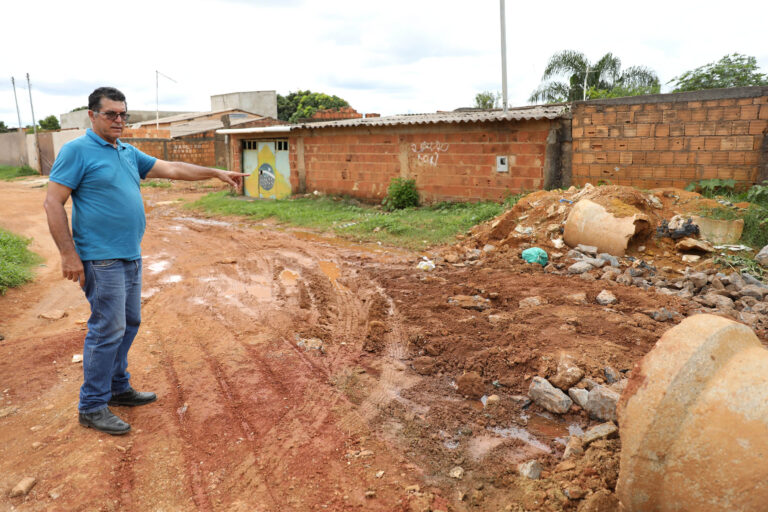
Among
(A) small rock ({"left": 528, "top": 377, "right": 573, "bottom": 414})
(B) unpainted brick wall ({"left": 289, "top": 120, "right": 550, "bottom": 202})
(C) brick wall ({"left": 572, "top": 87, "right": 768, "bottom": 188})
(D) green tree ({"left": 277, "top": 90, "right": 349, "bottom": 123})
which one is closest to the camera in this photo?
(A) small rock ({"left": 528, "top": 377, "right": 573, "bottom": 414})

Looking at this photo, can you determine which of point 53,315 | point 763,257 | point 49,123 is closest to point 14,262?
point 53,315

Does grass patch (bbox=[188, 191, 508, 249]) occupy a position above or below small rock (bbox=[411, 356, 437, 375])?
above

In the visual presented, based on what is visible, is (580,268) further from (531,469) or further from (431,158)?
(431,158)

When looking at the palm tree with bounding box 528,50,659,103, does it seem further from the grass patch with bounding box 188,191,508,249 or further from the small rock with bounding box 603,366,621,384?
the small rock with bounding box 603,366,621,384

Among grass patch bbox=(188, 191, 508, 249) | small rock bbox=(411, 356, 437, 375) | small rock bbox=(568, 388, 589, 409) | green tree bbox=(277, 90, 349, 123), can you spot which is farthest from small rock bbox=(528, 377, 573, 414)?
green tree bbox=(277, 90, 349, 123)

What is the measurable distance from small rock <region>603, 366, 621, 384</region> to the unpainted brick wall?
7.63m

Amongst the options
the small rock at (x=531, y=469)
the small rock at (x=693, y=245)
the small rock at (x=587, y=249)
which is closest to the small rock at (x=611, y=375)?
the small rock at (x=531, y=469)

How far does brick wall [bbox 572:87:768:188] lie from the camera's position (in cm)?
871

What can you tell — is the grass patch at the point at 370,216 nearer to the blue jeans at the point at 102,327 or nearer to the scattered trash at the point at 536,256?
the scattered trash at the point at 536,256

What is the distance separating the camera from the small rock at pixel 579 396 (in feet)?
11.6

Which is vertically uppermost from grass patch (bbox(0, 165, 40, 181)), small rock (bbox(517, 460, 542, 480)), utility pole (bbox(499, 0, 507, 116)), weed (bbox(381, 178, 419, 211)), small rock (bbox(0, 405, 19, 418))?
utility pole (bbox(499, 0, 507, 116))

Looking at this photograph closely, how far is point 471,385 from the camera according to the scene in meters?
3.89

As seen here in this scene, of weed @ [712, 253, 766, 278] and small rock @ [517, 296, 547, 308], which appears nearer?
small rock @ [517, 296, 547, 308]

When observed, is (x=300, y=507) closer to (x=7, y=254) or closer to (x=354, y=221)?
(x=7, y=254)
